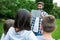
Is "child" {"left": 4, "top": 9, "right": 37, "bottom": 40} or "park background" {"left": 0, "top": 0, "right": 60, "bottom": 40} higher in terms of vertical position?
"child" {"left": 4, "top": 9, "right": 37, "bottom": 40}

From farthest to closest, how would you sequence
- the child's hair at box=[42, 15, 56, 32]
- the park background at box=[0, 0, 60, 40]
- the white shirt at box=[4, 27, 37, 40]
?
the park background at box=[0, 0, 60, 40]
the child's hair at box=[42, 15, 56, 32]
the white shirt at box=[4, 27, 37, 40]

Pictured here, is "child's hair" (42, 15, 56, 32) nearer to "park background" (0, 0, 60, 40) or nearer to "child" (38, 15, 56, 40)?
"child" (38, 15, 56, 40)

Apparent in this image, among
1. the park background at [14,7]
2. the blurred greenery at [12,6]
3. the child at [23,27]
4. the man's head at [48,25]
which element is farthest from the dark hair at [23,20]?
the blurred greenery at [12,6]

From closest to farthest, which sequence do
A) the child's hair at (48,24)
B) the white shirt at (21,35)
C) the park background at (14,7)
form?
the white shirt at (21,35)
the child's hair at (48,24)
the park background at (14,7)

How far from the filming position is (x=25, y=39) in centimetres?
429

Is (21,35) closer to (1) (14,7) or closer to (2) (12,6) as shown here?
(2) (12,6)

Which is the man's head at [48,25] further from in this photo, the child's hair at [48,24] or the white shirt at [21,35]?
the white shirt at [21,35]

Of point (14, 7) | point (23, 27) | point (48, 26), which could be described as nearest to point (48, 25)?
point (48, 26)

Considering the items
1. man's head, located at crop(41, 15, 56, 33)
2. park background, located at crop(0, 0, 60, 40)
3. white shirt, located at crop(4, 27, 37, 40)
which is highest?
man's head, located at crop(41, 15, 56, 33)

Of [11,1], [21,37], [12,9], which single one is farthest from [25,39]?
[12,9]

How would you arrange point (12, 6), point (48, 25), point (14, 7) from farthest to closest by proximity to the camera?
point (14, 7)
point (12, 6)
point (48, 25)

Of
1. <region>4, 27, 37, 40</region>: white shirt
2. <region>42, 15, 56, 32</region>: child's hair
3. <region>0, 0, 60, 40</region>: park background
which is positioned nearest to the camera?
<region>4, 27, 37, 40</region>: white shirt

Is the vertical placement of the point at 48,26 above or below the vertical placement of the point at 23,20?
below

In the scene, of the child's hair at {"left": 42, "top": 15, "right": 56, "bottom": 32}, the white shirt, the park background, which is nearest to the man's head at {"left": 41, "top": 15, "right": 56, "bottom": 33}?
the child's hair at {"left": 42, "top": 15, "right": 56, "bottom": 32}
